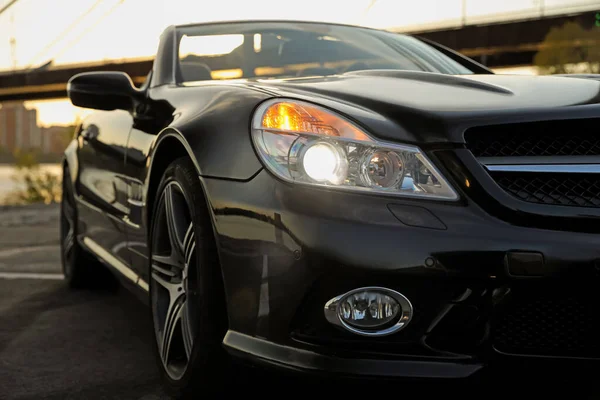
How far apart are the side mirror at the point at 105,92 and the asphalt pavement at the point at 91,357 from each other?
0.91 metres

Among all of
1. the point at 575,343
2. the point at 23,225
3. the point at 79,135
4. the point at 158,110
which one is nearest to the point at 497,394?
the point at 575,343

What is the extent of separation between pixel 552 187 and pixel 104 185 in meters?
2.36

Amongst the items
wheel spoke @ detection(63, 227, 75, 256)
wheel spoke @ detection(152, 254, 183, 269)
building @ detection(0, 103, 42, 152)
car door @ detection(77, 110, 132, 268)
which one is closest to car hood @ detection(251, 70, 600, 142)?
wheel spoke @ detection(152, 254, 183, 269)

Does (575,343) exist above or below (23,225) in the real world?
above

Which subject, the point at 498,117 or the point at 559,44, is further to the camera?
the point at 559,44

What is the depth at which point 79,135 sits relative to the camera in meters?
4.86

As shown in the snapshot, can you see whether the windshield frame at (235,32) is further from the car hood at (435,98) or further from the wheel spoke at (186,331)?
the wheel spoke at (186,331)

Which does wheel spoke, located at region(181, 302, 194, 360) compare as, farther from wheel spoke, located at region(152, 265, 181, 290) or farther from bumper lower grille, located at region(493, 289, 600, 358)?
bumper lower grille, located at region(493, 289, 600, 358)

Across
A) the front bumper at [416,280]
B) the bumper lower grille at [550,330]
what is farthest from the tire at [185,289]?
the bumper lower grille at [550,330]

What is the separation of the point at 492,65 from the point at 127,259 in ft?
147

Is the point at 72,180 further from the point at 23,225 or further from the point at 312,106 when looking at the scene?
the point at 23,225

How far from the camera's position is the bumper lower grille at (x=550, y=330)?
2.20 metres

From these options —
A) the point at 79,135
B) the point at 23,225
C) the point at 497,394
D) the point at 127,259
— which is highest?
the point at 79,135

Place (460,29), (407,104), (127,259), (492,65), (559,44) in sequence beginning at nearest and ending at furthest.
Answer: (407,104)
(127,259)
(559,44)
(460,29)
(492,65)
